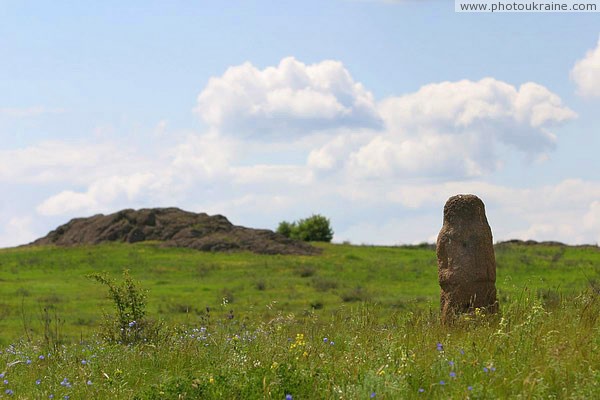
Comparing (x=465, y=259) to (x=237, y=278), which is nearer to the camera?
(x=465, y=259)

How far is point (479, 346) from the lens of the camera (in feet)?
26.7

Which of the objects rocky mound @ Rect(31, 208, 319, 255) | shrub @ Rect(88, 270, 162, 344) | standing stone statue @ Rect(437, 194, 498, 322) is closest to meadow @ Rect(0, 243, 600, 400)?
shrub @ Rect(88, 270, 162, 344)

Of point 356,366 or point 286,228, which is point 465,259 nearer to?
point 356,366

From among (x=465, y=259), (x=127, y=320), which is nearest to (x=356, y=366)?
(x=465, y=259)

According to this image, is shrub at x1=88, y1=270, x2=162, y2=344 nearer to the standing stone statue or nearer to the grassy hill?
the standing stone statue

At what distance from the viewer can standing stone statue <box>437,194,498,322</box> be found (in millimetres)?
12773

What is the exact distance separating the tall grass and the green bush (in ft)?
175

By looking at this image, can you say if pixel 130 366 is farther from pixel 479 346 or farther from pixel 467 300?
pixel 467 300

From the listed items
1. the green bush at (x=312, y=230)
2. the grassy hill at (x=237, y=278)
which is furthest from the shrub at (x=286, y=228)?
the grassy hill at (x=237, y=278)

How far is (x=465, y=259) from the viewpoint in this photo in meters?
12.9

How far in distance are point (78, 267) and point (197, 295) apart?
14.7 m

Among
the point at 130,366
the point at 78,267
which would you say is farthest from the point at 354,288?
the point at 130,366

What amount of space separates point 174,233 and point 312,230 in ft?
39.0

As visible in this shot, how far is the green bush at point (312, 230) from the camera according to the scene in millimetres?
63959
